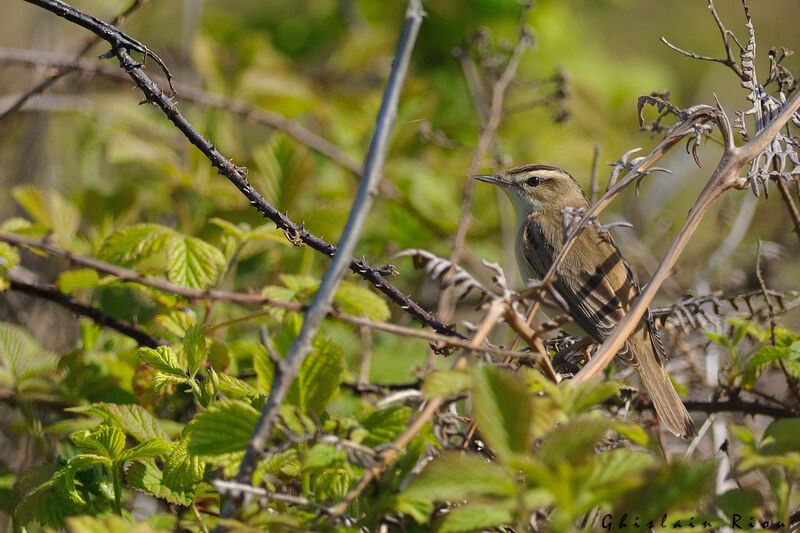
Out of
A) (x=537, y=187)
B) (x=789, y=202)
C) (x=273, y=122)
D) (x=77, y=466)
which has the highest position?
(x=537, y=187)

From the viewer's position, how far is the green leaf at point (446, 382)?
1062mm

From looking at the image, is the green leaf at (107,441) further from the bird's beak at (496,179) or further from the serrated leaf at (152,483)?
the bird's beak at (496,179)

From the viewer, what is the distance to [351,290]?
1.98 m

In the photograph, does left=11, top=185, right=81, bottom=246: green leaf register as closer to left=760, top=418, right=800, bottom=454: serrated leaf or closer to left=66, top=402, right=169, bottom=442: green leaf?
left=66, top=402, right=169, bottom=442: green leaf

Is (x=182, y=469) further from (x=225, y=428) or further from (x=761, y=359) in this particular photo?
(x=761, y=359)

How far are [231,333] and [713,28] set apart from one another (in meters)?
6.21

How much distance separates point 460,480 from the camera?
95 cm

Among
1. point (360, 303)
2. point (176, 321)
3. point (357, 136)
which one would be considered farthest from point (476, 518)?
point (357, 136)

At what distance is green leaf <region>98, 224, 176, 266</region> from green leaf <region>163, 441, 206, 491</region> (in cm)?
89

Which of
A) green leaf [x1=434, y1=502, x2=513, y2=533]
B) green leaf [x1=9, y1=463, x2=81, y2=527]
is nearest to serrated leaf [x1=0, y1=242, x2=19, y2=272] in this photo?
green leaf [x1=9, y1=463, x2=81, y2=527]

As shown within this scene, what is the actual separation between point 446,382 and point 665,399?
122 centimetres

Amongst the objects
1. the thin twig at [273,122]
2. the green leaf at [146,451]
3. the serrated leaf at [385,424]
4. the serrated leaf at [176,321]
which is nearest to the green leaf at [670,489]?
the serrated leaf at [385,424]

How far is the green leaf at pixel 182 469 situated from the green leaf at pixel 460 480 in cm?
51

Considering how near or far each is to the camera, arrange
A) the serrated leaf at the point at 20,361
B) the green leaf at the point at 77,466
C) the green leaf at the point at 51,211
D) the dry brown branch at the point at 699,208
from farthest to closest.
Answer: the green leaf at the point at 51,211 → the serrated leaf at the point at 20,361 → the green leaf at the point at 77,466 → the dry brown branch at the point at 699,208
